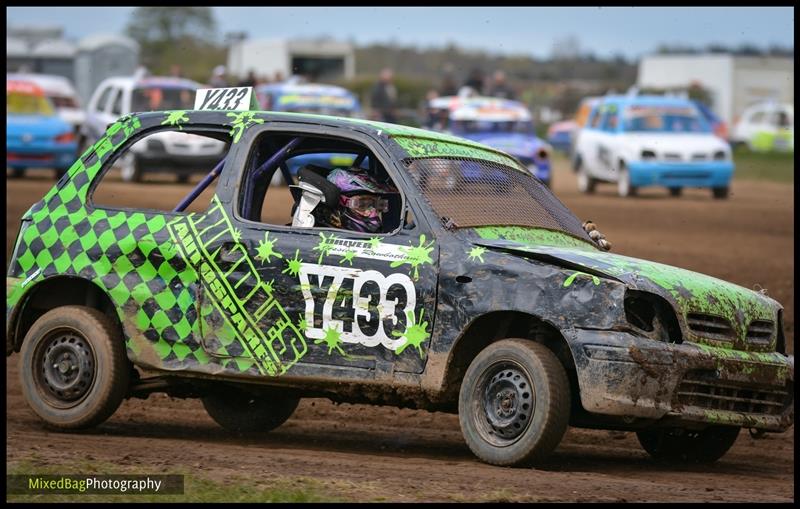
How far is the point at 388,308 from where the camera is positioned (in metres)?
7.06

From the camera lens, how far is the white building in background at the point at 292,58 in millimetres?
41406

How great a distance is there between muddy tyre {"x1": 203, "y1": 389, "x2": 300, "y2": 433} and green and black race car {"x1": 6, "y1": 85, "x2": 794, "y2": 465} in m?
0.01

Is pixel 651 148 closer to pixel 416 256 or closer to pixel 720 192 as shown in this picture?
pixel 720 192

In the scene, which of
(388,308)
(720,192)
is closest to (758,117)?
(720,192)

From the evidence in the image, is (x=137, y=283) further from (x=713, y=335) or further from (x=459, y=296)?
(x=713, y=335)

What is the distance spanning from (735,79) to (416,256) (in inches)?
1729

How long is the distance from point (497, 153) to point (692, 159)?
55.2 feet

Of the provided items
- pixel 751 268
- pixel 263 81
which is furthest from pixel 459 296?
pixel 263 81

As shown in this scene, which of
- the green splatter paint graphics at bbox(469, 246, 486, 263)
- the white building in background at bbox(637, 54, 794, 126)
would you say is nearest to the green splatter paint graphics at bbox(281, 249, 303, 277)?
the green splatter paint graphics at bbox(469, 246, 486, 263)

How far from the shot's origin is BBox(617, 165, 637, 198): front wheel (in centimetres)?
2514

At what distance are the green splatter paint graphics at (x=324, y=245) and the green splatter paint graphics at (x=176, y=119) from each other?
3.99ft

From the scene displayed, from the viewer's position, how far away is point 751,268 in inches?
595

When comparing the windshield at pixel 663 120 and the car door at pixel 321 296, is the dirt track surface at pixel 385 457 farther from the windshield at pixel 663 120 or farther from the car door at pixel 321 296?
the windshield at pixel 663 120

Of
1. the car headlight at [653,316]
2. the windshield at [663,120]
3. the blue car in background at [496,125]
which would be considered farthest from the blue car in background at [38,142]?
the car headlight at [653,316]
